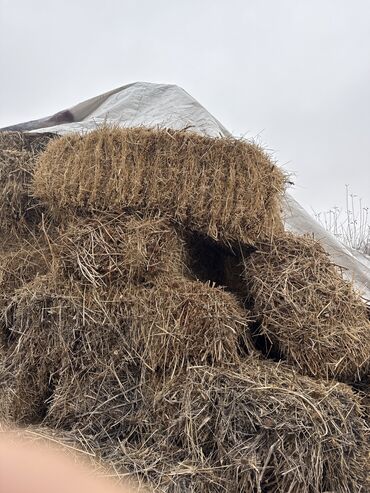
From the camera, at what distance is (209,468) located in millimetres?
1823

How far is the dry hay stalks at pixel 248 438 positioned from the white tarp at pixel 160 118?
1358 mm

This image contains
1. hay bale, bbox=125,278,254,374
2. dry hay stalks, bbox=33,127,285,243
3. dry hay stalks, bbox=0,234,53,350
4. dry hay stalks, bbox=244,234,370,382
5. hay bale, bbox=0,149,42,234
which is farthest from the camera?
hay bale, bbox=0,149,42,234

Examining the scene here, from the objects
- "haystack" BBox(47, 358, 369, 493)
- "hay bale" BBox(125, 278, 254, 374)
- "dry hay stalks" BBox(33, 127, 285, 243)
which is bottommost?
"haystack" BBox(47, 358, 369, 493)

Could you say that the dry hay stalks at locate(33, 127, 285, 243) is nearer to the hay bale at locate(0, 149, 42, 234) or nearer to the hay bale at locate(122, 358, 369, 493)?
the hay bale at locate(0, 149, 42, 234)

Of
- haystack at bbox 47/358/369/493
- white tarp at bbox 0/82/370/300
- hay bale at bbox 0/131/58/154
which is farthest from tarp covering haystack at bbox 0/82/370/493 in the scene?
white tarp at bbox 0/82/370/300

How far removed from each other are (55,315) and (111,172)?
0.75 m

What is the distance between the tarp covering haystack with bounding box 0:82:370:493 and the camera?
74.0 inches

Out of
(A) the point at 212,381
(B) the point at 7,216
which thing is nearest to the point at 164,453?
(A) the point at 212,381

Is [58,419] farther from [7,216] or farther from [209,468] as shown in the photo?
[7,216]

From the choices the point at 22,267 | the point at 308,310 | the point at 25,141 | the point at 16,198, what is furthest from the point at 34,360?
the point at 25,141

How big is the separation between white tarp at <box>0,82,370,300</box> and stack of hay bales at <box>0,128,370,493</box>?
2.63 ft

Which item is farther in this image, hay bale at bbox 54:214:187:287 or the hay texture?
the hay texture

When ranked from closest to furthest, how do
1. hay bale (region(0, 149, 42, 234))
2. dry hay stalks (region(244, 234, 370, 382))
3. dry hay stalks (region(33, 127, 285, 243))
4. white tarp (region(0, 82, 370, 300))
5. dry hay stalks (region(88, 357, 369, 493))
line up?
dry hay stalks (region(88, 357, 369, 493)), dry hay stalks (region(244, 234, 370, 382)), dry hay stalks (region(33, 127, 285, 243)), hay bale (region(0, 149, 42, 234)), white tarp (region(0, 82, 370, 300))

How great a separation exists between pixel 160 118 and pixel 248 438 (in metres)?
2.48
